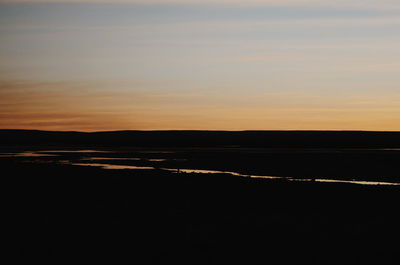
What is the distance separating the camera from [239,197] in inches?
865

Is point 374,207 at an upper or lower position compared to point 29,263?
upper

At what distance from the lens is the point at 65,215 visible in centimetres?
1702

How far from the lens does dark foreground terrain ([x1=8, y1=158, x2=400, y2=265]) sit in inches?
472

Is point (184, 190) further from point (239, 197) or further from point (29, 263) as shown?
point (29, 263)

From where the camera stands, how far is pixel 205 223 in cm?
1579

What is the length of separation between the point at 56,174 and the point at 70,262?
2199cm

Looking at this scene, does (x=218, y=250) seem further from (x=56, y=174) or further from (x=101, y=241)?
(x=56, y=174)

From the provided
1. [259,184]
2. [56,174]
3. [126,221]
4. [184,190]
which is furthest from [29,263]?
[56,174]

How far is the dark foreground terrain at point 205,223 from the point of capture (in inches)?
472

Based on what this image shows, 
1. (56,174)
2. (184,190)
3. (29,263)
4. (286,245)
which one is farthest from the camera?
(56,174)

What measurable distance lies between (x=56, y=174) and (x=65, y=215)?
52.8ft

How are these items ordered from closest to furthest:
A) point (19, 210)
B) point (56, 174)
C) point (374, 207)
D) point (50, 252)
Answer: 1. point (50, 252)
2. point (19, 210)
3. point (374, 207)
4. point (56, 174)

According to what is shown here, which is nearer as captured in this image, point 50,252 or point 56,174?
point 50,252

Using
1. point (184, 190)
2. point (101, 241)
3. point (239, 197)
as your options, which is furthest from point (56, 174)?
point (101, 241)
